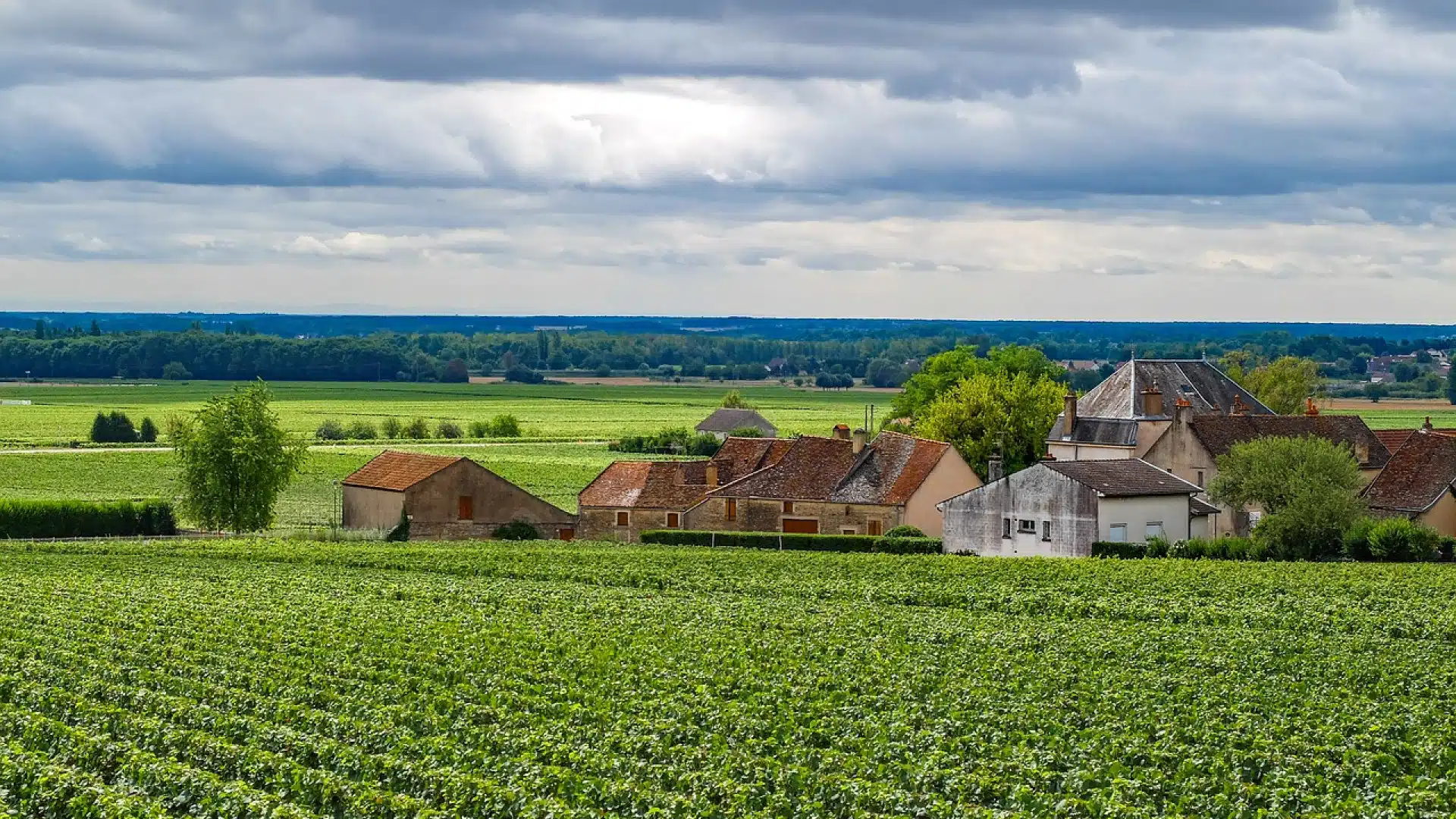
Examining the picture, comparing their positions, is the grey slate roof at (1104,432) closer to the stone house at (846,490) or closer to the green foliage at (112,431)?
the stone house at (846,490)

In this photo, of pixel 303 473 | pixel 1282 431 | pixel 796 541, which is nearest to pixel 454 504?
pixel 796 541

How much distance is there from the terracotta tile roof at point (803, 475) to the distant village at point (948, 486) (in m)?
0.08

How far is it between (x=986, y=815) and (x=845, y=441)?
187 feet

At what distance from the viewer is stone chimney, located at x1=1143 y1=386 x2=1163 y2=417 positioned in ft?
262

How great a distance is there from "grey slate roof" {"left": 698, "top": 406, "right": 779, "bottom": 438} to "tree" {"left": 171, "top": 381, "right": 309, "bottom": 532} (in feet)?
211

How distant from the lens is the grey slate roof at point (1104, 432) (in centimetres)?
7856

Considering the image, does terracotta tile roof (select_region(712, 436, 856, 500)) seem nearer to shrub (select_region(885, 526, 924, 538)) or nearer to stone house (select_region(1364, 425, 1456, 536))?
Result: shrub (select_region(885, 526, 924, 538))

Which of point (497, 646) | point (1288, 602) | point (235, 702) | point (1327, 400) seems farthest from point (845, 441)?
point (1327, 400)

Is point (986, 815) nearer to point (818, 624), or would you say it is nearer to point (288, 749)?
point (288, 749)

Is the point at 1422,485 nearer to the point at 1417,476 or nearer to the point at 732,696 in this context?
the point at 1417,476

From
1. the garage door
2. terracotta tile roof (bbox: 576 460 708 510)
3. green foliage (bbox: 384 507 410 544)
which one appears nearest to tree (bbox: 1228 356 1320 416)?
the garage door

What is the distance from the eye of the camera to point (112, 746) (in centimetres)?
2559

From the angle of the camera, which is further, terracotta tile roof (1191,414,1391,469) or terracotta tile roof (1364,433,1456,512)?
terracotta tile roof (1191,414,1391,469)

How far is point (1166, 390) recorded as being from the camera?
8444 centimetres
